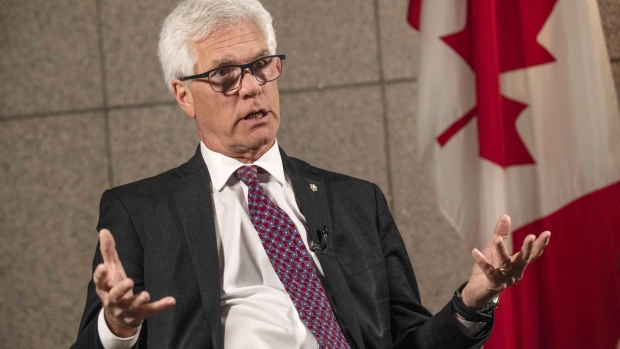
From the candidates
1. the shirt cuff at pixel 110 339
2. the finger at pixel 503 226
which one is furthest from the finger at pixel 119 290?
the finger at pixel 503 226

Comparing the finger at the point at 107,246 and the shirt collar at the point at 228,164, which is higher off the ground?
the shirt collar at the point at 228,164

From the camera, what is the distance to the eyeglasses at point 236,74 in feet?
7.00

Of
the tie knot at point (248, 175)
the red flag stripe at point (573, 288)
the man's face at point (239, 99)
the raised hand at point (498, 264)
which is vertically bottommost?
the red flag stripe at point (573, 288)

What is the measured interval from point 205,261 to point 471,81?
1.43 meters

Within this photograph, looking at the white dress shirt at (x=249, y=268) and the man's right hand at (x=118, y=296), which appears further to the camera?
the white dress shirt at (x=249, y=268)

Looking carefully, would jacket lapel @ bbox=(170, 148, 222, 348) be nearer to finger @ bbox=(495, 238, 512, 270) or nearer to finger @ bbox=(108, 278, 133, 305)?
finger @ bbox=(108, 278, 133, 305)

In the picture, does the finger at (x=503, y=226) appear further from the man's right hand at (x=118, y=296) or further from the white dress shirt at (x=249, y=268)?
the man's right hand at (x=118, y=296)

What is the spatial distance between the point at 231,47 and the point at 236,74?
0.07 m

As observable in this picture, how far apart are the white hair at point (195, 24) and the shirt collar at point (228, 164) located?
0.24 m

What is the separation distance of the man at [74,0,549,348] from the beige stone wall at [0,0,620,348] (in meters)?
1.03

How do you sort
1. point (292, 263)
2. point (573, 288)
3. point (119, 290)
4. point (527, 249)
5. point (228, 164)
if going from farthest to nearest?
point (573, 288) → point (228, 164) → point (292, 263) → point (527, 249) → point (119, 290)

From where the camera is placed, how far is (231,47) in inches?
84.0

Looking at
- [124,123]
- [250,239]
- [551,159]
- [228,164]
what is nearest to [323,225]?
[250,239]

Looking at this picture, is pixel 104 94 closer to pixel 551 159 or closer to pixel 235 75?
pixel 235 75
